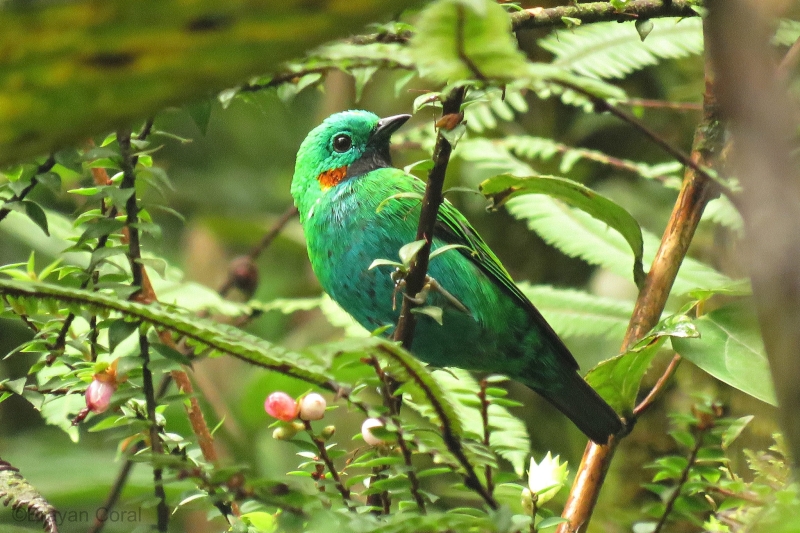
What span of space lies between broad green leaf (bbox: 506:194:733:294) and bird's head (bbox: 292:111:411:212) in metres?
0.64

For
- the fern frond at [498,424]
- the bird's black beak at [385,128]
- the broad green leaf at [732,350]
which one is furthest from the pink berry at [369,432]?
the bird's black beak at [385,128]

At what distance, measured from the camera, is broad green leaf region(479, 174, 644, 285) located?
7.11 ft

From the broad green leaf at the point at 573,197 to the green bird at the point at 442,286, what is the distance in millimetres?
748

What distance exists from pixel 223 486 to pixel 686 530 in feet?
8.90

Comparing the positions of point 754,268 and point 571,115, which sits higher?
point 754,268

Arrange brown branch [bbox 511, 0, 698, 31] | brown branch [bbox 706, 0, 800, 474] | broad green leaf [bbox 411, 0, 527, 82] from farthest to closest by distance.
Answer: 1. brown branch [bbox 511, 0, 698, 31]
2. broad green leaf [bbox 411, 0, 527, 82]
3. brown branch [bbox 706, 0, 800, 474]

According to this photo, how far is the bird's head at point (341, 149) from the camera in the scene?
3588 mm

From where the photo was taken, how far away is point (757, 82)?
53cm

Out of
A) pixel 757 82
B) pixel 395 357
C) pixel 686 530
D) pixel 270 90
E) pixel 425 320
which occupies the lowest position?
pixel 686 530

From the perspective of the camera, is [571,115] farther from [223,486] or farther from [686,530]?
[223,486]

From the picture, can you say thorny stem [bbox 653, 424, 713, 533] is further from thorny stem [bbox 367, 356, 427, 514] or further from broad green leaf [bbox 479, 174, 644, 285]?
broad green leaf [bbox 479, 174, 644, 285]

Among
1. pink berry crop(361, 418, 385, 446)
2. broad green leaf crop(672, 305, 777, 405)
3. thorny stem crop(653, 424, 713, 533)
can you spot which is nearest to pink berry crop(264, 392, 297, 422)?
pink berry crop(361, 418, 385, 446)

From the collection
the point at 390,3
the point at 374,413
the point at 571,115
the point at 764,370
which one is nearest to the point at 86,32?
the point at 390,3

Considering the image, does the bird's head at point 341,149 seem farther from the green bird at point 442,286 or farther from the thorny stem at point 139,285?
the thorny stem at point 139,285
